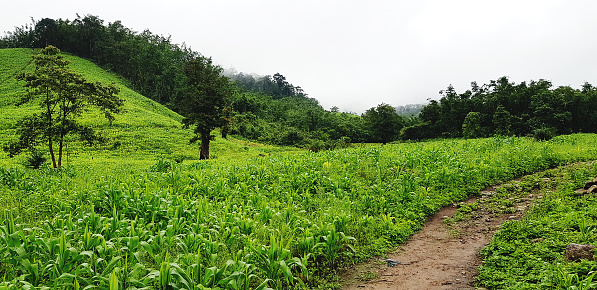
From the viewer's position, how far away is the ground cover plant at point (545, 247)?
161 inches

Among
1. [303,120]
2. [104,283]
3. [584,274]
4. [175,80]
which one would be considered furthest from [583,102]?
[175,80]

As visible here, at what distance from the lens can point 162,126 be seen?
41.1 meters

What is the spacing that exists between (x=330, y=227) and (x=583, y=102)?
50.8m

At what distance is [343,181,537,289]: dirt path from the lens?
475cm

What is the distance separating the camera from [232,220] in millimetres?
6250

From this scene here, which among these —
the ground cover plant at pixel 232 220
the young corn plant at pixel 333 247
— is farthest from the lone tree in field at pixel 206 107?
the young corn plant at pixel 333 247

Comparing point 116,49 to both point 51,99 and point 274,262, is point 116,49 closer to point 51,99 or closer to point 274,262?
point 51,99

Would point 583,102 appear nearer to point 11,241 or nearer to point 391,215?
point 391,215

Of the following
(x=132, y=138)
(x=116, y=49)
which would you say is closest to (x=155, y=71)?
(x=116, y=49)

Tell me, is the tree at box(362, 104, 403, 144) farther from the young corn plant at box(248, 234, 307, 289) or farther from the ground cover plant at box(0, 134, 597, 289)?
the young corn plant at box(248, 234, 307, 289)

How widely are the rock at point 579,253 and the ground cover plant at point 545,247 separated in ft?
0.25

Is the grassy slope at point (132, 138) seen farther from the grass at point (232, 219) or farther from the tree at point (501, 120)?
the tree at point (501, 120)

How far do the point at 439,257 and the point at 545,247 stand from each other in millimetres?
1608

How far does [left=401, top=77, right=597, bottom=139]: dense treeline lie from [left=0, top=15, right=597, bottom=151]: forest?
0.10m
